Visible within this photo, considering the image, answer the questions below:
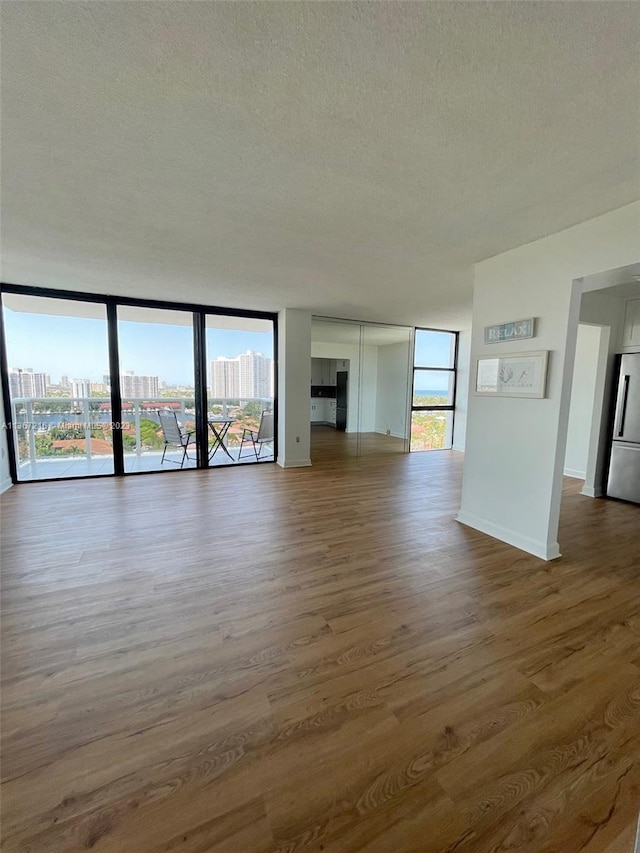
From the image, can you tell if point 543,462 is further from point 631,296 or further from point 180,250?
point 180,250

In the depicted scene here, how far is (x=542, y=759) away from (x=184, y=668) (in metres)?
1.55


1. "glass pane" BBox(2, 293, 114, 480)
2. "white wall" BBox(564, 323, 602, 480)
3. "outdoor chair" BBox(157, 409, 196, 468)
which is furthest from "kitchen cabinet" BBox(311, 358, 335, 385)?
"white wall" BBox(564, 323, 602, 480)

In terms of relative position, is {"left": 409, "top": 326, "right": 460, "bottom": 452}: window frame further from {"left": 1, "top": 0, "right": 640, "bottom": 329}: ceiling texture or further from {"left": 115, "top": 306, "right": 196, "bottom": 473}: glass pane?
{"left": 115, "top": 306, "right": 196, "bottom": 473}: glass pane

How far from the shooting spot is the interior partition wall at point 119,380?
455 cm

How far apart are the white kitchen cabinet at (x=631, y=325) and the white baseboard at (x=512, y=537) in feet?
9.90

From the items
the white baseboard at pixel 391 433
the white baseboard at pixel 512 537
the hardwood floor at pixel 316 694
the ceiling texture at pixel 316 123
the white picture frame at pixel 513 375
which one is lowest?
the hardwood floor at pixel 316 694

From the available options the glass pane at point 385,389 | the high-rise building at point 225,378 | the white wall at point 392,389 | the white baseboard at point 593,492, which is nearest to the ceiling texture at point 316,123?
the high-rise building at point 225,378

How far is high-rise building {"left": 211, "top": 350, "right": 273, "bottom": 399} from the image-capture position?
5.52 m

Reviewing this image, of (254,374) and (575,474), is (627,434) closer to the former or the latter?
(575,474)

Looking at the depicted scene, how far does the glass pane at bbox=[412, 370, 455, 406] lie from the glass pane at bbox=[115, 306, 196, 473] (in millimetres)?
4693

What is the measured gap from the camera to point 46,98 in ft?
4.63

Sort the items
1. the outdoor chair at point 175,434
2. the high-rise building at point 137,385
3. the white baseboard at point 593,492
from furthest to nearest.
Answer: the outdoor chair at point 175,434
the high-rise building at point 137,385
the white baseboard at point 593,492

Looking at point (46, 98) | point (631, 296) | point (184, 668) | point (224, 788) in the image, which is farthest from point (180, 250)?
point (631, 296)

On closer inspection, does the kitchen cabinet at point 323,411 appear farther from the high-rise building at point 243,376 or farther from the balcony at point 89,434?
the balcony at point 89,434
